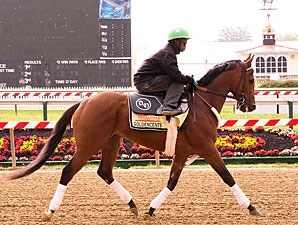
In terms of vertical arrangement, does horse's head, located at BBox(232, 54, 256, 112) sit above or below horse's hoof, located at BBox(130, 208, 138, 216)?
above

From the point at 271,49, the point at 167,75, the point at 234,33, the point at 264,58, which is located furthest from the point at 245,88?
the point at 234,33

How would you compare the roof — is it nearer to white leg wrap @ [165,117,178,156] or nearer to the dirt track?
the dirt track

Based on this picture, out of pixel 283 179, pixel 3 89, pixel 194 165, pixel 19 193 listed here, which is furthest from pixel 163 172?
pixel 3 89

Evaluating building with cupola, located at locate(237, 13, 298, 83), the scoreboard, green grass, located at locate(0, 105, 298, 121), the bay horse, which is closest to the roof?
building with cupola, located at locate(237, 13, 298, 83)

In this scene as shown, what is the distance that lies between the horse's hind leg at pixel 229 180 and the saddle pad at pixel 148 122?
458 millimetres

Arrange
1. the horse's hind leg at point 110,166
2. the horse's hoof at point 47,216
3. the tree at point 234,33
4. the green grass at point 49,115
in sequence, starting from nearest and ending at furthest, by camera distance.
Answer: the horse's hoof at point 47,216 < the horse's hind leg at point 110,166 < the green grass at point 49,115 < the tree at point 234,33

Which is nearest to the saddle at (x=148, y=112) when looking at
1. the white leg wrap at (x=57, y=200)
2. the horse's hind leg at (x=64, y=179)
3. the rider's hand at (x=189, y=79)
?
the rider's hand at (x=189, y=79)

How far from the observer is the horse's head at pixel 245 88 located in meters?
7.86

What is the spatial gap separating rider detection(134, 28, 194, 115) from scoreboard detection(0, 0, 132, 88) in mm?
11971

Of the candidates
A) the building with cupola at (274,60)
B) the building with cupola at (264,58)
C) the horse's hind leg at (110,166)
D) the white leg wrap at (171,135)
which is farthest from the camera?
the building with cupola at (274,60)

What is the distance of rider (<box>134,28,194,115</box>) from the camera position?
288 inches

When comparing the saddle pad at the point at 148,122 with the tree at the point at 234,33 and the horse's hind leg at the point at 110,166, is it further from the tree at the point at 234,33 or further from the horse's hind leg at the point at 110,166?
the tree at the point at 234,33

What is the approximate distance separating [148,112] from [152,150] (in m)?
5.13

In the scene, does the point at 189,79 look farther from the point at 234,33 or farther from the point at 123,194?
the point at 234,33
